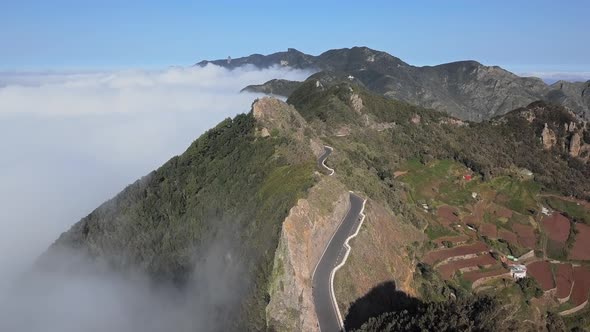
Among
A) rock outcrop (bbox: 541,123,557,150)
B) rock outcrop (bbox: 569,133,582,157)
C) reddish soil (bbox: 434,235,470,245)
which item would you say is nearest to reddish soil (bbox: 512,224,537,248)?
reddish soil (bbox: 434,235,470,245)

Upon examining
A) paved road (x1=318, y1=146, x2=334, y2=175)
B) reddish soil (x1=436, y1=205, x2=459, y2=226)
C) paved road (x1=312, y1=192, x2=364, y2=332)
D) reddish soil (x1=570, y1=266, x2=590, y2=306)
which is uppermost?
paved road (x1=318, y1=146, x2=334, y2=175)

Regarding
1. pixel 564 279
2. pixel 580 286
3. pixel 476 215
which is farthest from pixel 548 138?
pixel 580 286

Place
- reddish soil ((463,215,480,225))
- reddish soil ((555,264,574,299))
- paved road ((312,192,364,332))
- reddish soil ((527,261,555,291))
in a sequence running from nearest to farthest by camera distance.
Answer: paved road ((312,192,364,332)), reddish soil ((555,264,574,299)), reddish soil ((527,261,555,291)), reddish soil ((463,215,480,225))

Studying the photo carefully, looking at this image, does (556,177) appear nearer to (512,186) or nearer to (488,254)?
(512,186)

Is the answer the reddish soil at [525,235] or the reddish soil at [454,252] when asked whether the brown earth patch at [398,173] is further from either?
the reddish soil at [454,252]

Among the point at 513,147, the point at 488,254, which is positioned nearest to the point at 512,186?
the point at 513,147

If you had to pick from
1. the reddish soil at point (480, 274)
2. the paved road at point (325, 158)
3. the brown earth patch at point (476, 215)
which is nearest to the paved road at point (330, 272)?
the paved road at point (325, 158)

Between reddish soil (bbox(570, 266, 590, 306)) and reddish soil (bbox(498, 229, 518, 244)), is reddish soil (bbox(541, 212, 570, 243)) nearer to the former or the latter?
reddish soil (bbox(498, 229, 518, 244))
